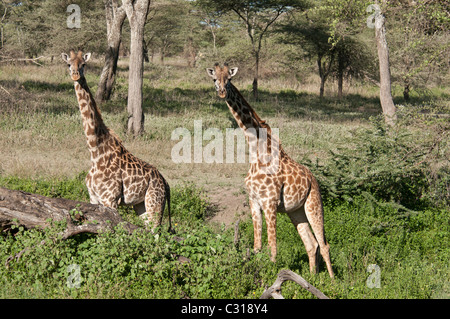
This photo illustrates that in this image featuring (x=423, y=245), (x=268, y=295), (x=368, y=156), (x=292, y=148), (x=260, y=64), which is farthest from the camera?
(x=260, y=64)

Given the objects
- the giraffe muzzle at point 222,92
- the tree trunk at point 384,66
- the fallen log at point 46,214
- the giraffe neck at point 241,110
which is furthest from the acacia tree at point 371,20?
the fallen log at point 46,214

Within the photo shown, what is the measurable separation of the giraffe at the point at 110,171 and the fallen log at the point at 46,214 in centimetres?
83

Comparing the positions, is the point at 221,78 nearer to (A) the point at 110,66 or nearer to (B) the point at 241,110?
(B) the point at 241,110

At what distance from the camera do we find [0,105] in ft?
52.8

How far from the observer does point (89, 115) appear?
22.8 ft

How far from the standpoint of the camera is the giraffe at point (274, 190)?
6449mm

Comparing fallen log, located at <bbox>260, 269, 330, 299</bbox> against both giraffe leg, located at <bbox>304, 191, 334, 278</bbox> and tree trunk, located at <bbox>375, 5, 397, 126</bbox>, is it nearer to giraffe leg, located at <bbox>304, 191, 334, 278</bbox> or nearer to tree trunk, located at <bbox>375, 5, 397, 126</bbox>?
giraffe leg, located at <bbox>304, 191, 334, 278</bbox>

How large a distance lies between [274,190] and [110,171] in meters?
2.22

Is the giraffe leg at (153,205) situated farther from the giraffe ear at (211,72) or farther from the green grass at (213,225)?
the giraffe ear at (211,72)

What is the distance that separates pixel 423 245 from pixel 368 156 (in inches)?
98.8

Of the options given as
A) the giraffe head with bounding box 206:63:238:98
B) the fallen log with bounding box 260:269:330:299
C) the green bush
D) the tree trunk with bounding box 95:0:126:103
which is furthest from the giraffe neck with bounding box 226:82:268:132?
the tree trunk with bounding box 95:0:126:103

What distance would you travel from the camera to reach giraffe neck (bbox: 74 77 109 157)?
6.92m
